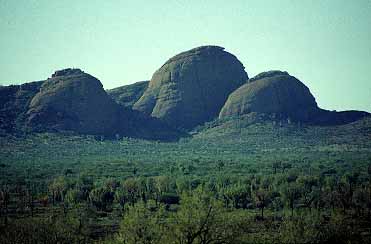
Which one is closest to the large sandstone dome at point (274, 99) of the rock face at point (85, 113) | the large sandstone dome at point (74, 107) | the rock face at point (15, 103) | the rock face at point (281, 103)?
the rock face at point (281, 103)

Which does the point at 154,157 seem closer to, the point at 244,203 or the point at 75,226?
the point at 244,203

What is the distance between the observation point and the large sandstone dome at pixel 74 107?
6063 inches

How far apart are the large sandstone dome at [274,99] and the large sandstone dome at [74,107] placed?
132 feet

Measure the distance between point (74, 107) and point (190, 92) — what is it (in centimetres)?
4634

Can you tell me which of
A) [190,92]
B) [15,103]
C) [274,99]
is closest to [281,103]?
[274,99]

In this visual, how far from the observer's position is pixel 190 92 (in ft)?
617

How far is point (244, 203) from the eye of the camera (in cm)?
6569

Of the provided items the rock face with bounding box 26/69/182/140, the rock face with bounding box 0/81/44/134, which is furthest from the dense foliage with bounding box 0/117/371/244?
the rock face with bounding box 0/81/44/134

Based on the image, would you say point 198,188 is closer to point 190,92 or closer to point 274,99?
point 274,99

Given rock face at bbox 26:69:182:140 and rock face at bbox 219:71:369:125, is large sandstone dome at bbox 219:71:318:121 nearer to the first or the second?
rock face at bbox 219:71:369:125

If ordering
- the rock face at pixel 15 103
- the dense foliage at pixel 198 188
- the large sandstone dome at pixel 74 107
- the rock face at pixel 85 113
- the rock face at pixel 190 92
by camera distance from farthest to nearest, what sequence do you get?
the rock face at pixel 190 92
the rock face at pixel 85 113
the large sandstone dome at pixel 74 107
the rock face at pixel 15 103
the dense foliage at pixel 198 188

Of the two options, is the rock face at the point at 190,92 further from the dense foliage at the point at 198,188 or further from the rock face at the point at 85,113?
the dense foliage at the point at 198,188

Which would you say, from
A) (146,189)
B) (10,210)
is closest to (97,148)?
(146,189)

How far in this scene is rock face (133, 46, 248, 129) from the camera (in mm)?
181625
